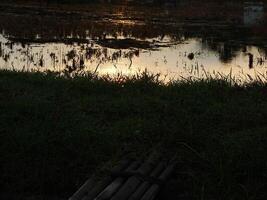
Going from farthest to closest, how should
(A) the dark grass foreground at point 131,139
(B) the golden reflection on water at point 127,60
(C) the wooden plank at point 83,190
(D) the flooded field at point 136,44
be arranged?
(D) the flooded field at point 136,44 < (B) the golden reflection on water at point 127,60 < (A) the dark grass foreground at point 131,139 < (C) the wooden plank at point 83,190

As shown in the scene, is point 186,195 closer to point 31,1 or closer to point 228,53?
point 228,53

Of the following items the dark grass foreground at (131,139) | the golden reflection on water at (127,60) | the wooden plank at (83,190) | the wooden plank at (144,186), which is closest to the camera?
the wooden plank at (83,190)

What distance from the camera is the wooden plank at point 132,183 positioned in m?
4.21

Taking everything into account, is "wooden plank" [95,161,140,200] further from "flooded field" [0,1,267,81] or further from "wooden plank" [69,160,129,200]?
"flooded field" [0,1,267,81]

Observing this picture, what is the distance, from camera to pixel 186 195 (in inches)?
182

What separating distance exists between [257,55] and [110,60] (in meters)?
4.53

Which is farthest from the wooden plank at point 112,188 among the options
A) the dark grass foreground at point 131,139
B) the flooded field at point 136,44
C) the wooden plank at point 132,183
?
the flooded field at point 136,44

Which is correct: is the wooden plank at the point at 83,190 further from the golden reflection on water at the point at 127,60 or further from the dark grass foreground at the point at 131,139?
the golden reflection on water at the point at 127,60

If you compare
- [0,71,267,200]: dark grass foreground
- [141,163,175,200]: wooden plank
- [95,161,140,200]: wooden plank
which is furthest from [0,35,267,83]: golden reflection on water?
[95,161,140,200]: wooden plank

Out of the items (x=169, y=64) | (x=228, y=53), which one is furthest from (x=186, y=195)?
(x=228, y=53)

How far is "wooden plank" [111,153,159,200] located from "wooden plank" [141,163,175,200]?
0.12 metres

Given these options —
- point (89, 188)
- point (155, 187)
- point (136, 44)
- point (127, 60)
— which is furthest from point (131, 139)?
point (136, 44)

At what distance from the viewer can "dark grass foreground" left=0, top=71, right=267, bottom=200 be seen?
15.5 feet

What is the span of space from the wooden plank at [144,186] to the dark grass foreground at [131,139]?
0.54 ft
